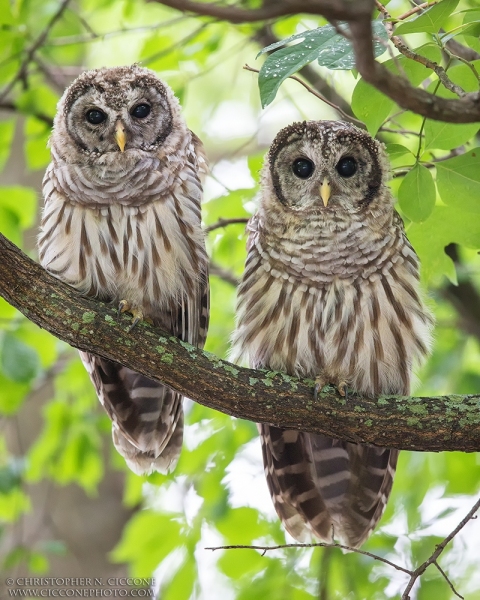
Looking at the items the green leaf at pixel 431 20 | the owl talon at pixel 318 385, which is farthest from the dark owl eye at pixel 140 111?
the green leaf at pixel 431 20

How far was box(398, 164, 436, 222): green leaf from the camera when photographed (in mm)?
2428

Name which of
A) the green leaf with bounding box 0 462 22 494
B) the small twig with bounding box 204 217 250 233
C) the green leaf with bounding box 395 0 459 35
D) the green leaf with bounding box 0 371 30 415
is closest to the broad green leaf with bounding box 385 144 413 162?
the green leaf with bounding box 395 0 459 35

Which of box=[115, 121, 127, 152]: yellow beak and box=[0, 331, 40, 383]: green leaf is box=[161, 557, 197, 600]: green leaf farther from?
box=[115, 121, 127, 152]: yellow beak

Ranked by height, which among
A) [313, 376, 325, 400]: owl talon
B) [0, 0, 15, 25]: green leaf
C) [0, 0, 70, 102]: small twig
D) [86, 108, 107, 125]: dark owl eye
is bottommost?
[313, 376, 325, 400]: owl talon

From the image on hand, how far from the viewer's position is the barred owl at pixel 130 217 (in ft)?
10.3

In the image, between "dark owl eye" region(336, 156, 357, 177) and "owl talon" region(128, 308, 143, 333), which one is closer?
"owl talon" region(128, 308, 143, 333)

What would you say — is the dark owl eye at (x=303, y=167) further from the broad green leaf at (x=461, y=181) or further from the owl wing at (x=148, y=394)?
the broad green leaf at (x=461, y=181)

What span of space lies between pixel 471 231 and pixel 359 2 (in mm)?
1638

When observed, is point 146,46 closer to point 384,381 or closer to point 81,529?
point 384,381

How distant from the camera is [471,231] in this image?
9.04ft

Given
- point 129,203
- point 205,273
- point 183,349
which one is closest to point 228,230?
point 205,273

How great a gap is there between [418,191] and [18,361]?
1982 millimetres

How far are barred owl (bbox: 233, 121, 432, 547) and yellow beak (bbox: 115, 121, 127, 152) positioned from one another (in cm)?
59

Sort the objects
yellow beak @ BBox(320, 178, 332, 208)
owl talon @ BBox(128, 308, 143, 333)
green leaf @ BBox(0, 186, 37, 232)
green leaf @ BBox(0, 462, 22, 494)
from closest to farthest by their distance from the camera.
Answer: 1. owl talon @ BBox(128, 308, 143, 333)
2. yellow beak @ BBox(320, 178, 332, 208)
3. green leaf @ BBox(0, 186, 37, 232)
4. green leaf @ BBox(0, 462, 22, 494)
